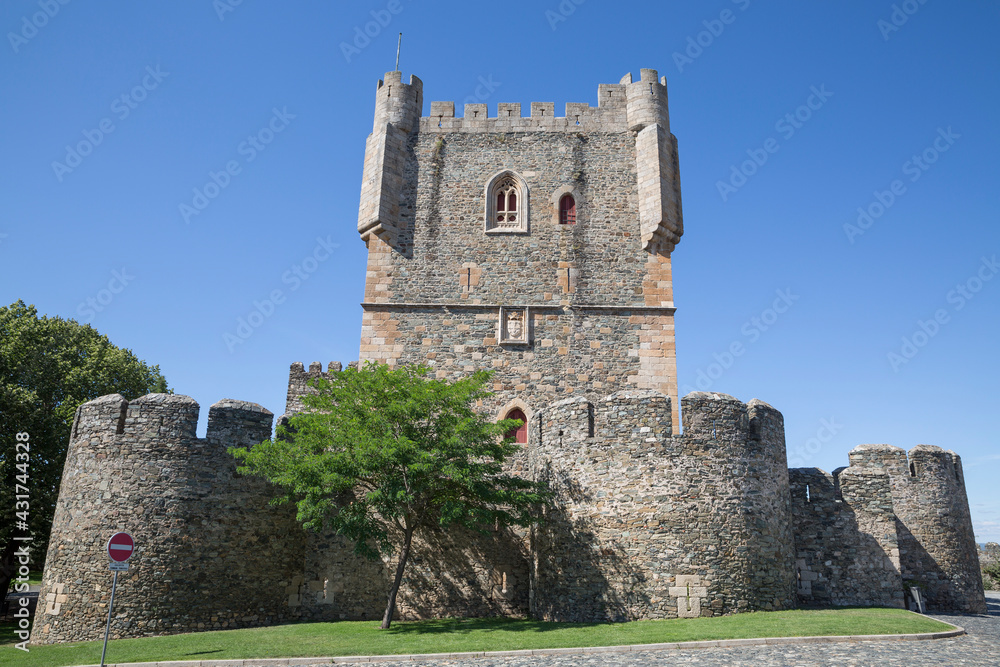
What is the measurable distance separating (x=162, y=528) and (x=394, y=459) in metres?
5.15

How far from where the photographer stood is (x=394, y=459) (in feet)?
42.9

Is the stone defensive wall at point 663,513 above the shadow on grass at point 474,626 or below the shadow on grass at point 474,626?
above

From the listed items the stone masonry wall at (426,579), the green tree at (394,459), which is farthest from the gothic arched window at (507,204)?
the stone masonry wall at (426,579)

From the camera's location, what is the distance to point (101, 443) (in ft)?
47.7

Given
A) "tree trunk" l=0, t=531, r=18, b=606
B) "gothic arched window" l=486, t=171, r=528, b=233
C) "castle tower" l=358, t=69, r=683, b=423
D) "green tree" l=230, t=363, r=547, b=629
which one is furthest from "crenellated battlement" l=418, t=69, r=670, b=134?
"tree trunk" l=0, t=531, r=18, b=606

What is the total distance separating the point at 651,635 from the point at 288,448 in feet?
25.8

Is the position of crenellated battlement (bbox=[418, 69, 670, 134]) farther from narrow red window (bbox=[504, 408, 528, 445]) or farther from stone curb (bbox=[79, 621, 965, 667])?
stone curb (bbox=[79, 621, 965, 667])

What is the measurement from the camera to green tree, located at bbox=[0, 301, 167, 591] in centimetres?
1947

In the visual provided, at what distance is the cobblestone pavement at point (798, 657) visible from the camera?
351 inches

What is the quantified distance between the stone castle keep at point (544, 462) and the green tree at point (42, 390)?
20.1 feet

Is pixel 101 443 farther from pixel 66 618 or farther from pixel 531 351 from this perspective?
pixel 531 351

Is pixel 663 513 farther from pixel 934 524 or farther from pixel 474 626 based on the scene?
pixel 934 524

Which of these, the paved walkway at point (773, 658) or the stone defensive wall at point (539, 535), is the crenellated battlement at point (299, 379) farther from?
the paved walkway at point (773, 658)

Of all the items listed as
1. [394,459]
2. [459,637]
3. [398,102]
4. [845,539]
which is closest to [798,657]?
[459,637]
